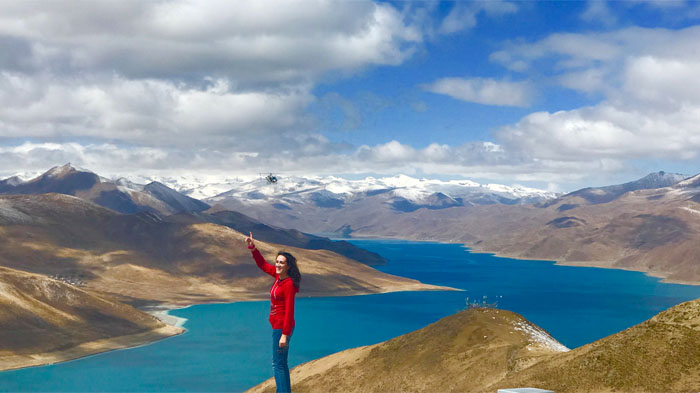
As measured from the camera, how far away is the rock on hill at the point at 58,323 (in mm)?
138250

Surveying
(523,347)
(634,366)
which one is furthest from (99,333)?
(634,366)

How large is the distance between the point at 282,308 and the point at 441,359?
1702 inches

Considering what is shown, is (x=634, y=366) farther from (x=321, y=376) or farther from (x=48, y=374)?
(x=48, y=374)

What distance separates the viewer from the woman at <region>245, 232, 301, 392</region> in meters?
21.1

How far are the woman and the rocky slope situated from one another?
2187 cm

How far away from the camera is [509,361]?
174 ft

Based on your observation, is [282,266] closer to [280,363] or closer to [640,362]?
[280,363]

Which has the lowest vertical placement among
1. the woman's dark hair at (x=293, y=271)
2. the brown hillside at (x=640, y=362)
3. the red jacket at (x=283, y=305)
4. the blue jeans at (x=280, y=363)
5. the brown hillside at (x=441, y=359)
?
the brown hillside at (x=441, y=359)

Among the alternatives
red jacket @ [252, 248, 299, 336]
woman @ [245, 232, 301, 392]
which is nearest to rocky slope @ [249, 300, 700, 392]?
woman @ [245, 232, 301, 392]

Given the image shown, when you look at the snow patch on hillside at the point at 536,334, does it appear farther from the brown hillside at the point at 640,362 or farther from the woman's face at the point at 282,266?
the woman's face at the point at 282,266

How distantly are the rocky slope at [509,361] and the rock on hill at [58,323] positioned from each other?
87.6 meters

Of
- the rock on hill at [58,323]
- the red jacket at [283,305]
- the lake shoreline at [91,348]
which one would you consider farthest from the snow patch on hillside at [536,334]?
the rock on hill at [58,323]

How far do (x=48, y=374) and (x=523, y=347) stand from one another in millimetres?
102620

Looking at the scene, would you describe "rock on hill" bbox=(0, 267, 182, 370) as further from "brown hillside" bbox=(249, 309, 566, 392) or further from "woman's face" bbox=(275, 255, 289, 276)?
"woman's face" bbox=(275, 255, 289, 276)
